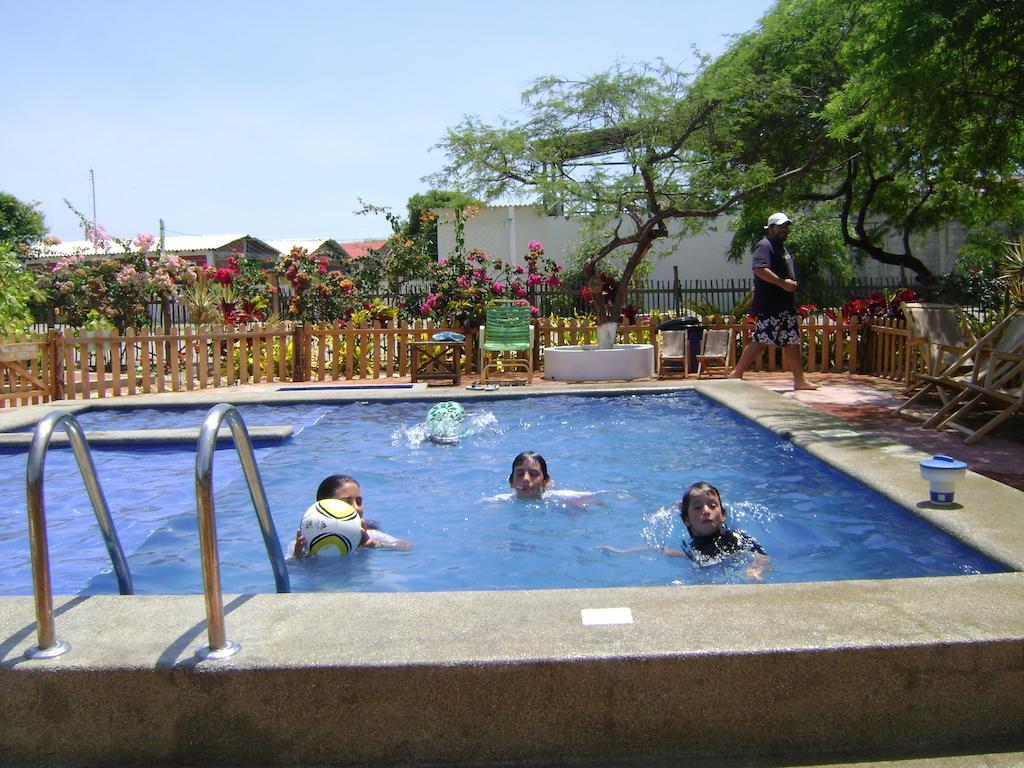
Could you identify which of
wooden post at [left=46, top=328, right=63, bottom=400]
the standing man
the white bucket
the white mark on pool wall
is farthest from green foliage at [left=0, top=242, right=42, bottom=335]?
the white bucket

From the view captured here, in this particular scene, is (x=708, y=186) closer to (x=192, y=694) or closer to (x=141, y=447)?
(x=141, y=447)

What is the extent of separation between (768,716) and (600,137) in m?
13.9

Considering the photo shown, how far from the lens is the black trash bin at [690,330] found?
1305 centimetres

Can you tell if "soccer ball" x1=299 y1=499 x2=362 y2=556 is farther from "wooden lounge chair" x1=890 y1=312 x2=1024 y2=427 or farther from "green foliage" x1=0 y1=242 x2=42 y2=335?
"green foliage" x1=0 y1=242 x2=42 y2=335

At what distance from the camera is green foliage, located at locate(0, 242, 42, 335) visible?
12.4m

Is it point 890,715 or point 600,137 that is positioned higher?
point 600,137

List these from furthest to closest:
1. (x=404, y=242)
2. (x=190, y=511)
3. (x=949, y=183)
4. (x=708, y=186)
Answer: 1. (x=404, y=242)
2. (x=708, y=186)
3. (x=949, y=183)
4. (x=190, y=511)

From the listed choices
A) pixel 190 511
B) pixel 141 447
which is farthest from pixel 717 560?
pixel 141 447

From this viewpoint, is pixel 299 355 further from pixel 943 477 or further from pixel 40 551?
pixel 40 551

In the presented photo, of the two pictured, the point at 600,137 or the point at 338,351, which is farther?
the point at 600,137

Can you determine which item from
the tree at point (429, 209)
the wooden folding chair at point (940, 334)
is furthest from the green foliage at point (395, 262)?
the wooden folding chair at point (940, 334)

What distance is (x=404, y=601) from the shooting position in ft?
11.0

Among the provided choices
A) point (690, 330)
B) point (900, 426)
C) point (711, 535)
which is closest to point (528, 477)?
point (711, 535)

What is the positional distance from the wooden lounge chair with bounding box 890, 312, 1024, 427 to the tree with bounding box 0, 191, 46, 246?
43757 mm
